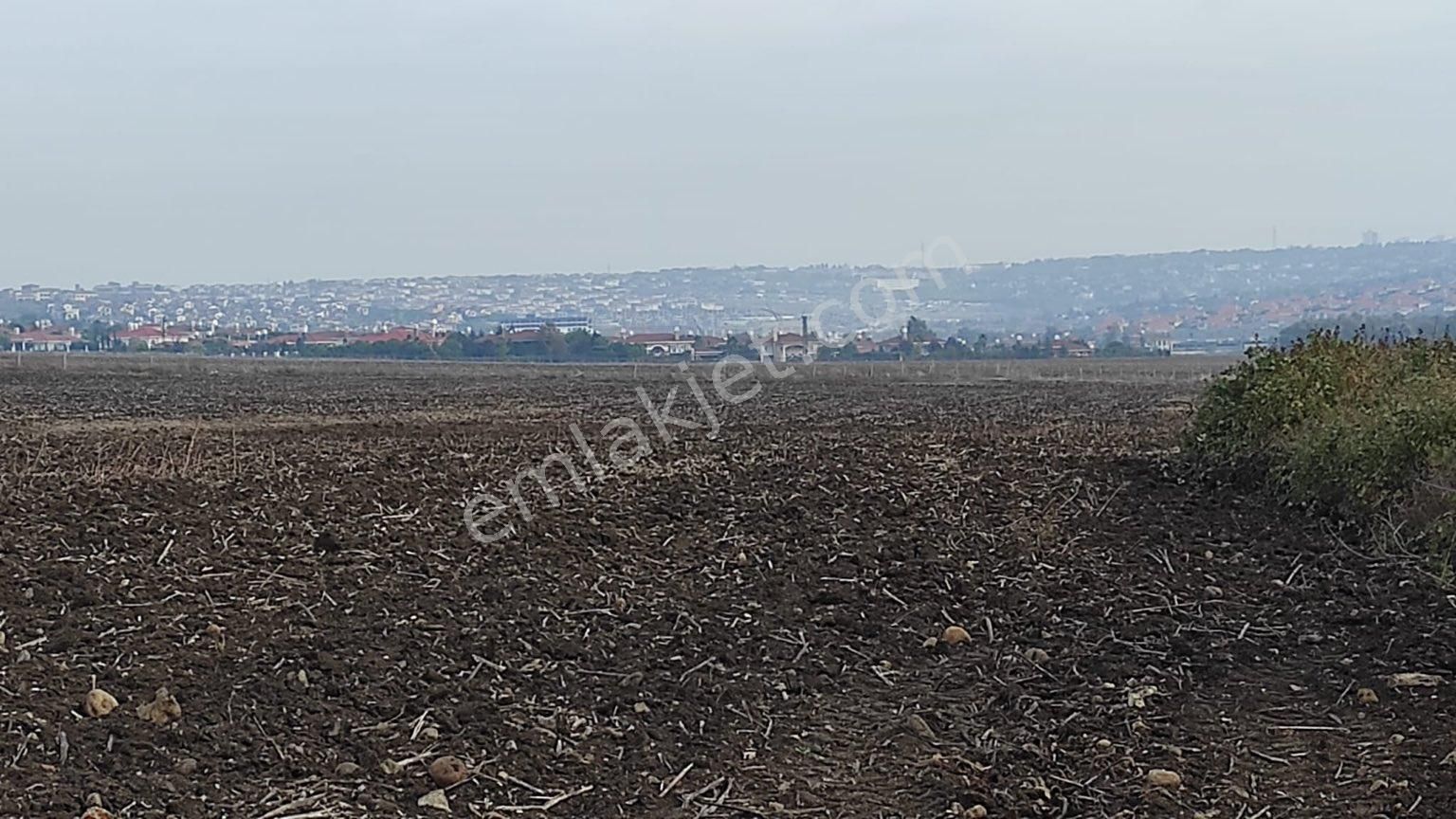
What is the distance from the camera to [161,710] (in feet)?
21.1

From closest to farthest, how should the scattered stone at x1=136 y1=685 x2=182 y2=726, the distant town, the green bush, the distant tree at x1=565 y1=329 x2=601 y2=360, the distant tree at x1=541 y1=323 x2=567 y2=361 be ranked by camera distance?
the scattered stone at x1=136 y1=685 x2=182 y2=726
the green bush
the distant town
the distant tree at x1=541 y1=323 x2=567 y2=361
the distant tree at x1=565 y1=329 x2=601 y2=360

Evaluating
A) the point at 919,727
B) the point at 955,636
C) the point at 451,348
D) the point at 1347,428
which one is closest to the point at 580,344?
the point at 451,348

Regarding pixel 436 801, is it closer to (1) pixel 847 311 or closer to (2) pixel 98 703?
(2) pixel 98 703

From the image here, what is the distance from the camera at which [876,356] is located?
85250 millimetres

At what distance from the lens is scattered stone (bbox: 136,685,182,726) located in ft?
21.0

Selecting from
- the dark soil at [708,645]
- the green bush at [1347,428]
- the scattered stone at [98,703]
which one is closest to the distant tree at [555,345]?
the dark soil at [708,645]

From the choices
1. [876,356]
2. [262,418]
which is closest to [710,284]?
[876,356]

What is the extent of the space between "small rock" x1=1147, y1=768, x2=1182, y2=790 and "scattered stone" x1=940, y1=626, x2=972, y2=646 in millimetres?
2376

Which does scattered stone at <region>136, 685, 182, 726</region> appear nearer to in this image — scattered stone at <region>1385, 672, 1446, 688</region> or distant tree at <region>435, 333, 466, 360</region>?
scattered stone at <region>1385, 672, 1446, 688</region>

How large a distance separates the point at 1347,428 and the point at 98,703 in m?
9.30

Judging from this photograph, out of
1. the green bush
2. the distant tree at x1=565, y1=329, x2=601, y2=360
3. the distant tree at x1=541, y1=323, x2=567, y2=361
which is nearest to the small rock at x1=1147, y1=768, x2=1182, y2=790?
the green bush

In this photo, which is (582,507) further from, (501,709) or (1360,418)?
(1360,418)

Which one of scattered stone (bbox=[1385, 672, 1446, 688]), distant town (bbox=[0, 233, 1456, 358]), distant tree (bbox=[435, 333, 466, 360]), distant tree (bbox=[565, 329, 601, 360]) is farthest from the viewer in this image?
distant tree (bbox=[565, 329, 601, 360])

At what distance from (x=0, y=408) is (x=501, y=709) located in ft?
72.6
